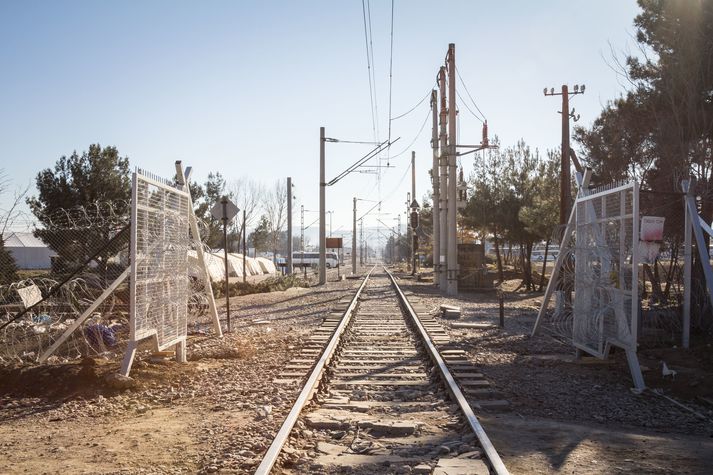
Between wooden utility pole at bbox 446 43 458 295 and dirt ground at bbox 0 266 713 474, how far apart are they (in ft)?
51.0

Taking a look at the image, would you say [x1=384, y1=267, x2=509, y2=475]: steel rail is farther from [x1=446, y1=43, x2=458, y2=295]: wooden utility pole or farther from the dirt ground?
[x1=446, y1=43, x2=458, y2=295]: wooden utility pole

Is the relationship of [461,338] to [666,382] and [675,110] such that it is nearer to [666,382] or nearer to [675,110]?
[666,382]

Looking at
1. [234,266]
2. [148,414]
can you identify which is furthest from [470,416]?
[234,266]

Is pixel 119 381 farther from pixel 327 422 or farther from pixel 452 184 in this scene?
pixel 452 184

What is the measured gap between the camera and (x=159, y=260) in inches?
370

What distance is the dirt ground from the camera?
5441 mm

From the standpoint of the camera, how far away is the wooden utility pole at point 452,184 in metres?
27.6

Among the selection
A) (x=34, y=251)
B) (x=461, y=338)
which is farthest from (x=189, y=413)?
(x=34, y=251)

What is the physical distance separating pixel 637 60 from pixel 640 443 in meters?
13.3

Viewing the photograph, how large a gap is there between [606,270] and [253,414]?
5540 millimetres

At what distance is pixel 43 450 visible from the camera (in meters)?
5.79

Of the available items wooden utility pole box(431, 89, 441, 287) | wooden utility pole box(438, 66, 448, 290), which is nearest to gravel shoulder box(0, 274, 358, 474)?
wooden utility pole box(438, 66, 448, 290)

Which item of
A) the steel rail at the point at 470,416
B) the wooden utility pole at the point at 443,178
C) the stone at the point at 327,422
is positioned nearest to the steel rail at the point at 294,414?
the stone at the point at 327,422

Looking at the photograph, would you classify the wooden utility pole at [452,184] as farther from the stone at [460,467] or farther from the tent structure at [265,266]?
the tent structure at [265,266]
